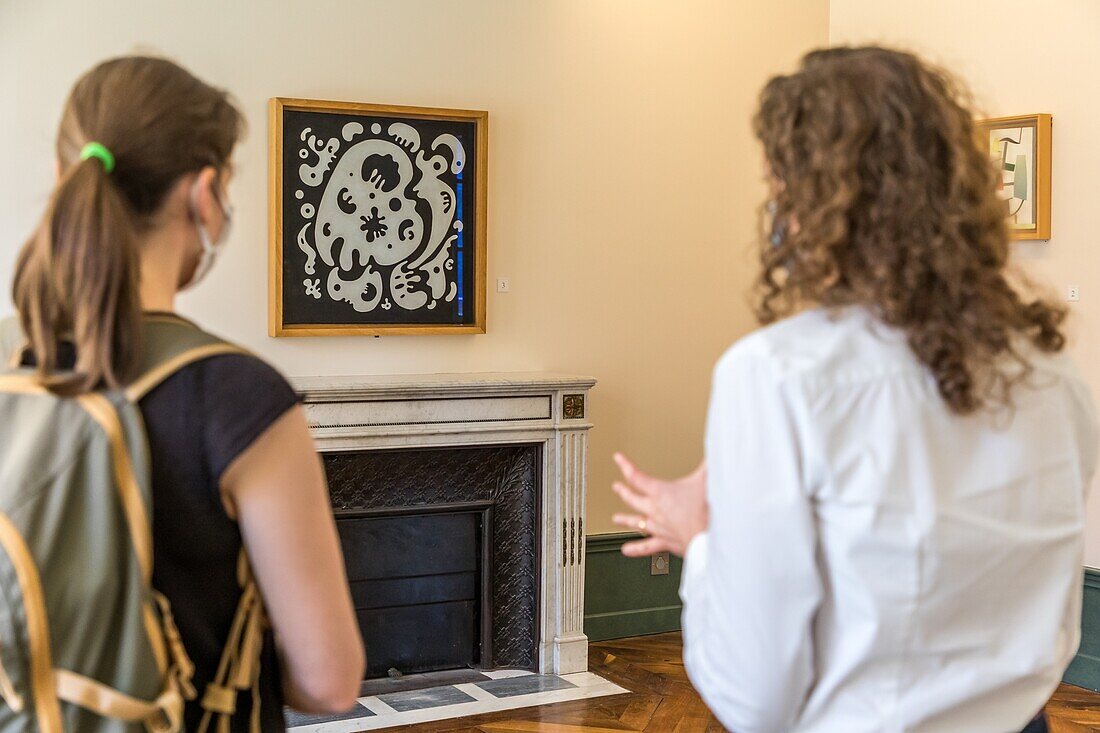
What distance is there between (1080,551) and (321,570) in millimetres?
795

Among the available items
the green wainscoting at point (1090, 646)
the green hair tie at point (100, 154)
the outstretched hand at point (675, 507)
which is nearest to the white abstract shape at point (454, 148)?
the green wainscoting at point (1090, 646)

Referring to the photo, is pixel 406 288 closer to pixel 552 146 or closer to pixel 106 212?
pixel 552 146

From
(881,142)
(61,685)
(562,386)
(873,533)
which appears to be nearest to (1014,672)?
(873,533)

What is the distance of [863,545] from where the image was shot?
1.12m

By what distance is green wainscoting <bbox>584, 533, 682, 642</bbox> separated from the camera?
16.5ft

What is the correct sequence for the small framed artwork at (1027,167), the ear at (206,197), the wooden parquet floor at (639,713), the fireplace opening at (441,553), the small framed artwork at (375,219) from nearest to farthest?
1. the ear at (206,197)
2. the wooden parquet floor at (639,713)
3. the small framed artwork at (375,219)
4. the fireplace opening at (441,553)
5. the small framed artwork at (1027,167)

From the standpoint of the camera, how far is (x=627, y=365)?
200 inches

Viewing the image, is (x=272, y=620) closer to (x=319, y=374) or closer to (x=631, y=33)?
(x=319, y=374)

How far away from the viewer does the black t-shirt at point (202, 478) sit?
41.7 inches

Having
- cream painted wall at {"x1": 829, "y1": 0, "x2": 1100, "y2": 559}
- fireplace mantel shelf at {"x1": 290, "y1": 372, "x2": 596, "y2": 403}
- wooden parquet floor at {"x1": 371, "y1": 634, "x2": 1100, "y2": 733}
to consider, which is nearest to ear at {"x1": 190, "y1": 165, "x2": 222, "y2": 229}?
fireplace mantel shelf at {"x1": 290, "y1": 372, "x2": 596, "y2": 403}

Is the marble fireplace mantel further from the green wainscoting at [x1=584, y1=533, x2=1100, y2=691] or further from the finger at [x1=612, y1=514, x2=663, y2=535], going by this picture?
the finger at [x1=612, y1=514, x2=663, y2=535]

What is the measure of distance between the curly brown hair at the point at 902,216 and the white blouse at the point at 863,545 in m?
0.03

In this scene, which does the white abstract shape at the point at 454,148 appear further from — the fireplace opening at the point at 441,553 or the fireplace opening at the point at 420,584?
the fireplace opening at the point at 420,584

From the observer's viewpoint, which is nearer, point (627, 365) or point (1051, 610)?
point (1051, 610)
